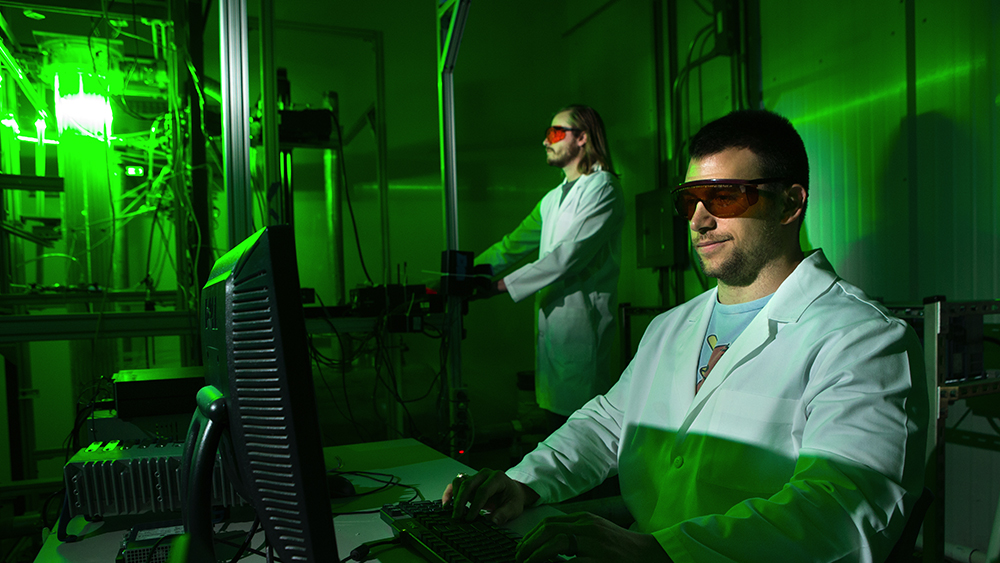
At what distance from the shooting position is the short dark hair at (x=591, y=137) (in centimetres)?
244

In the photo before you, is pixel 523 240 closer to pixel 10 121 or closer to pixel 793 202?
pixel 793 202

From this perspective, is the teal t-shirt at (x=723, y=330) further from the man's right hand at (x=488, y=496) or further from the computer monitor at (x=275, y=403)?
the computer monitor at (x=275, y=403)

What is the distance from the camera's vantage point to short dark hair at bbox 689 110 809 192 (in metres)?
1.09

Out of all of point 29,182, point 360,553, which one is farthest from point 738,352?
point 29,182

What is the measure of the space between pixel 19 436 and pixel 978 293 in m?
3.96

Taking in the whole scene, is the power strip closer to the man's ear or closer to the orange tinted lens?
the orange tinted lens

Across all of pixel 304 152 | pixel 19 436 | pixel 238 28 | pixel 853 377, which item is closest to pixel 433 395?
pixel 304 152

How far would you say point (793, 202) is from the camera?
1113mm

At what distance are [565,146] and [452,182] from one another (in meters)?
0.50

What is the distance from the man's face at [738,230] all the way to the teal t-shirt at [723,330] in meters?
0.05

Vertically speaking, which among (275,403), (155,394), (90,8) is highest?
(90,8)

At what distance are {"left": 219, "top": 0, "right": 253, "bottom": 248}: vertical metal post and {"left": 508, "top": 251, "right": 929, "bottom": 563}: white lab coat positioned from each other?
44.7 inches

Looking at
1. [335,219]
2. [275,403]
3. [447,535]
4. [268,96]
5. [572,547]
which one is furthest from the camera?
[335,219]

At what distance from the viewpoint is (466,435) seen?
2453mm
